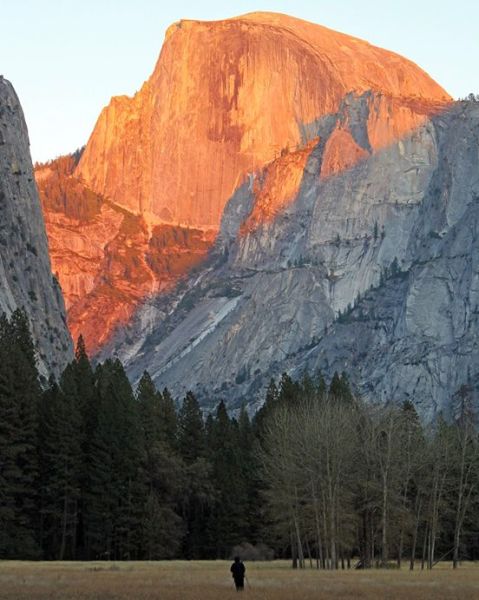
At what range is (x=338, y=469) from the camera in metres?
94.6

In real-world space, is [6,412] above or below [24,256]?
below

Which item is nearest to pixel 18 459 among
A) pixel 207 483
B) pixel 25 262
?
pixel 207 483

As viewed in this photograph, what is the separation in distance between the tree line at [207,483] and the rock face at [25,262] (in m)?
62.2

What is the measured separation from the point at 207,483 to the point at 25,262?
80300 mm

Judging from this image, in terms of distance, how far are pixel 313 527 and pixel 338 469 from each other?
8.23 metres

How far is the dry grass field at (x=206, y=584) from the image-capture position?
2309 inches

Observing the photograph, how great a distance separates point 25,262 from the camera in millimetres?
189125

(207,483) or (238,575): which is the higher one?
(207,483)

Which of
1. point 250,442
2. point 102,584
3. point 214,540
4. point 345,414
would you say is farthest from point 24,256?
point 102,584

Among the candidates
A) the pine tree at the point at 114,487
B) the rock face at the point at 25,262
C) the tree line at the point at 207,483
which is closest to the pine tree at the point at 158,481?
the tree line at the point at 207,483

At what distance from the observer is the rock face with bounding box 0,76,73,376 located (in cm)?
18212

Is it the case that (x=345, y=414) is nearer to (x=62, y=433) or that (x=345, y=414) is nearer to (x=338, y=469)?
(x=338, y=469)

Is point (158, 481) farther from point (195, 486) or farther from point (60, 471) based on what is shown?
point (60, 471)

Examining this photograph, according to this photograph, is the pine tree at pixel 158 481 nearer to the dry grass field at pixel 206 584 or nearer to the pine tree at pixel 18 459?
the pine tree at pixel 18 459
